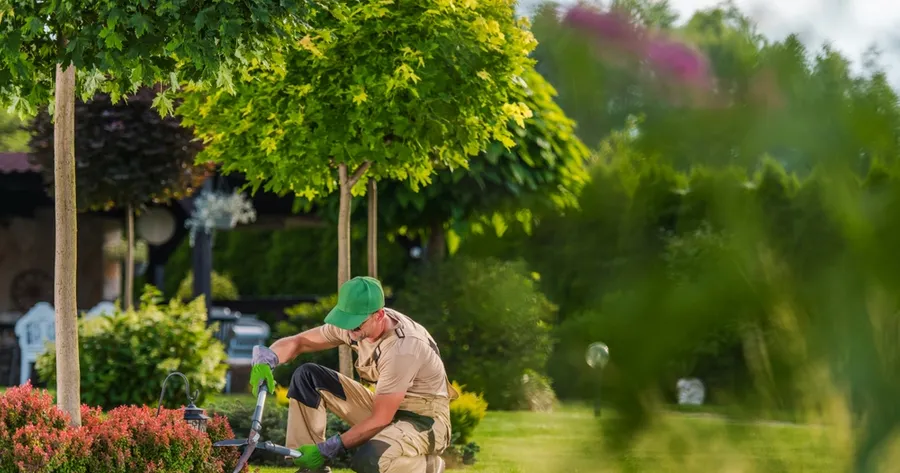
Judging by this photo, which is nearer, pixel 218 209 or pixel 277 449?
pixel 277 449

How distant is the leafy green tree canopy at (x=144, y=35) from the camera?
482cm

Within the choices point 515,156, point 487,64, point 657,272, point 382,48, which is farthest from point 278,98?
point 657,272

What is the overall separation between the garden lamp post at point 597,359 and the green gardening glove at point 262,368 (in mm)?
3738

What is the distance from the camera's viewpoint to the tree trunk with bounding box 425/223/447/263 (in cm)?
1299

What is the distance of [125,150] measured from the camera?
12047 millimetres

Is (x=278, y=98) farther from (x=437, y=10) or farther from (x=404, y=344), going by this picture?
(x=404, y=344)

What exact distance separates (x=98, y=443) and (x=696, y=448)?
466 centimetres

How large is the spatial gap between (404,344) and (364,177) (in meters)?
3.95

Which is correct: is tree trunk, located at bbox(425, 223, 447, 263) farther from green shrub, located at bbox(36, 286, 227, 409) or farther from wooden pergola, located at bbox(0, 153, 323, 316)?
green shrub, located at bbox(36, 286, 227, 409)

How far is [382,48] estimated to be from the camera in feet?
23.2

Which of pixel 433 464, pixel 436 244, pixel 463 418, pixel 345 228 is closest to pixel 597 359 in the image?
pixel 433 464

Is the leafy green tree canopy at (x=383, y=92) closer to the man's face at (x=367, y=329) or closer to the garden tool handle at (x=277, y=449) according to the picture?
the man's face at (x=367, y=329)

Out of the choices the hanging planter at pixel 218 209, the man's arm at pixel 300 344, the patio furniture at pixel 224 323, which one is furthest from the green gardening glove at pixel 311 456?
the patio furniture at pixel 224 323

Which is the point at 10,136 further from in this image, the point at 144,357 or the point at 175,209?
the point at 144,357
